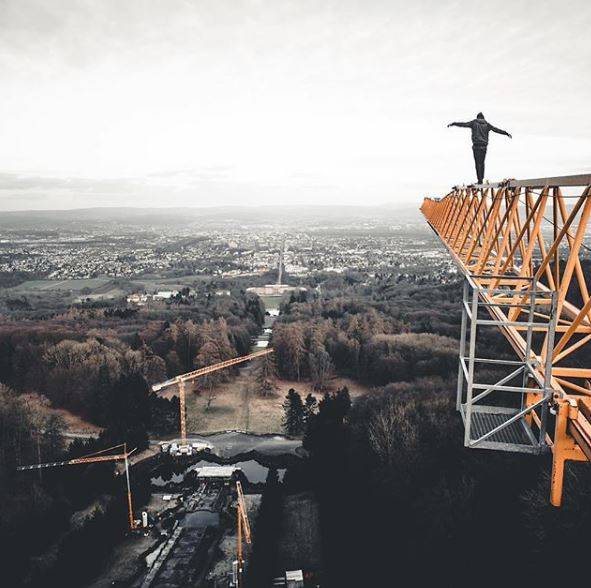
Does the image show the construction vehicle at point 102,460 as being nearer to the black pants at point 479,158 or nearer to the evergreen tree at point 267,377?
the evergreen tree at point 267,377

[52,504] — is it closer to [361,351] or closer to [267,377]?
[267,377]

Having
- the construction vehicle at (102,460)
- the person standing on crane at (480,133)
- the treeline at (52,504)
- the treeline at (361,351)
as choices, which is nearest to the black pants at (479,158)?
the person standing on crane at (480,133)

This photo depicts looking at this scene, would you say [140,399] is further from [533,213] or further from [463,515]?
[533,213]

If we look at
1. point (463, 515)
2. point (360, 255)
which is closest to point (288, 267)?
point (360, 255)

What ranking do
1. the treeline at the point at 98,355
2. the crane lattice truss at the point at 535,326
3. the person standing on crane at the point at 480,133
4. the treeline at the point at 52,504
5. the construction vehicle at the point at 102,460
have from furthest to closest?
1. the treeline at the point at 98,355
2. the construction vehicle at the point at 102,460
3. the treeline at the point at 52,504
4. the person standing on crane at the point at 480,133
5. the crane lattice truss at the point at 535,326

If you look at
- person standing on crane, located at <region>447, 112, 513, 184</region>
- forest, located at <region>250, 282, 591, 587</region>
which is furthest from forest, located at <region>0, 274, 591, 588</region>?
person standing on crane, located at <region>447, 112, 513, 184</region>

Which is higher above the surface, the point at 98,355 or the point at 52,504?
the point at 98,355

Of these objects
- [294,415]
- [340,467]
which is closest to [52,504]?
[340,467]
